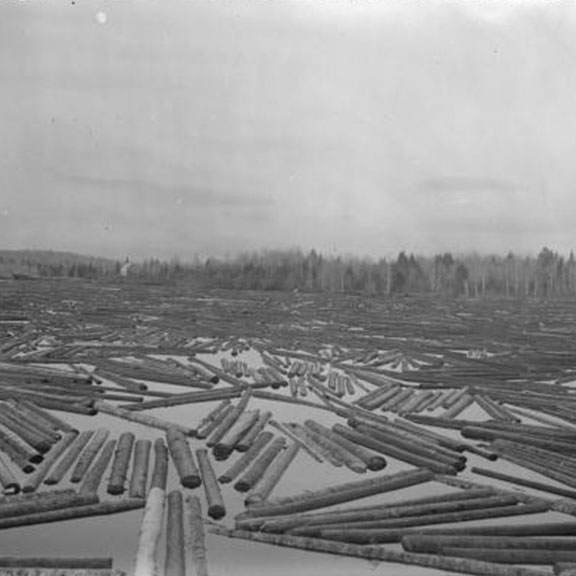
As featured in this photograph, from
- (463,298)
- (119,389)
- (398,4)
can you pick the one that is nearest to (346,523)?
(398,4)

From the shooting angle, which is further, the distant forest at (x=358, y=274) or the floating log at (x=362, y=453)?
the distant forest at (x=358, y=274)

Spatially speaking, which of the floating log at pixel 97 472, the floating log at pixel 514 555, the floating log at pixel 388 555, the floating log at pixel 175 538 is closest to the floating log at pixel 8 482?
the floating log at pixel 97 472

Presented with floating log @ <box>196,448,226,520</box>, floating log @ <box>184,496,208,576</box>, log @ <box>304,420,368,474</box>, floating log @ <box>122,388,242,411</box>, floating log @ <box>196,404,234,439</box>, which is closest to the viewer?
floating log @ <box>184,496,208,576</box>

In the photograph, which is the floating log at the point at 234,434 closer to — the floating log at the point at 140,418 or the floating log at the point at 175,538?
the floating log at the point at 140,418

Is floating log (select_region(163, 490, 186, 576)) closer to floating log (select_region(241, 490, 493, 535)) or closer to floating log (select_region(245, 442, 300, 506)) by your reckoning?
floating log (select_region(241, 490, 493, 535))

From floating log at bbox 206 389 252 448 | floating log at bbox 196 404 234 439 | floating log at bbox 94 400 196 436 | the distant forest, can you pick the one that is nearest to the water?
floating log at bbox 206 389 252 448

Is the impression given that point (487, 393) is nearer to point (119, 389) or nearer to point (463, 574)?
point (119, 389)

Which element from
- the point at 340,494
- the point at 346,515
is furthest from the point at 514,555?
the point at 340,494
